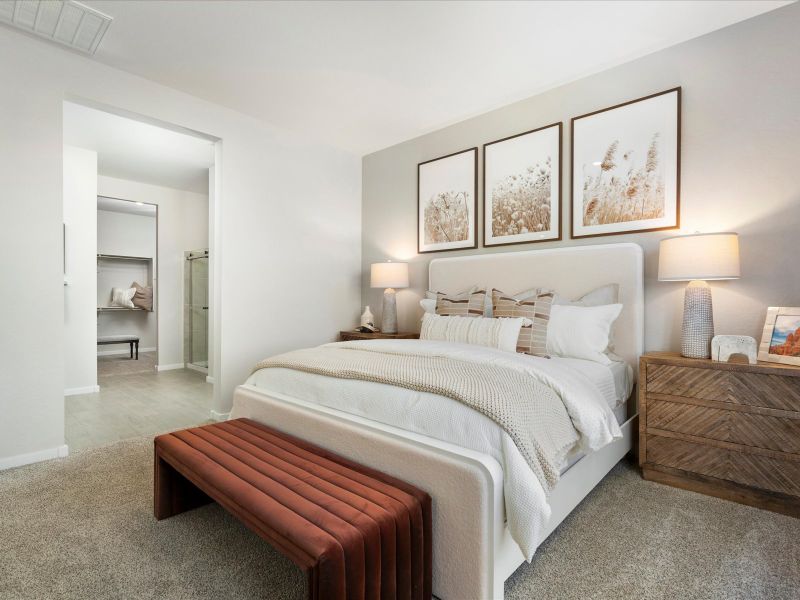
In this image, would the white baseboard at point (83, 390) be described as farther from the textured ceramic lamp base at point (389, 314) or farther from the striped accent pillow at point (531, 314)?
the striped accent pillow at point (531, 314)

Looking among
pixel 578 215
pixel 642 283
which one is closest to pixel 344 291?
pixel 578 215

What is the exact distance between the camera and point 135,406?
151 inches

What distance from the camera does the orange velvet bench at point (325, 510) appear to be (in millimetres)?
1080

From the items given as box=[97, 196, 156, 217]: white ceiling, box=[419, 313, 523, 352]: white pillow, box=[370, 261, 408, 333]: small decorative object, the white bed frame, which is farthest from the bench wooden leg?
box=[97, 196, 156, 217]: white ceiling

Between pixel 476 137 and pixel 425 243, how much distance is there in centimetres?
106

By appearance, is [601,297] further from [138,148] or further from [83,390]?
[83,390]

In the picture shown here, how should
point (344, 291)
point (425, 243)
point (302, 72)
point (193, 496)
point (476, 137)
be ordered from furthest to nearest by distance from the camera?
1. point (344, 291)
2. point (425, 243)
3. point (476, 137)
4. point (302, 72)
5. point (193, 496)

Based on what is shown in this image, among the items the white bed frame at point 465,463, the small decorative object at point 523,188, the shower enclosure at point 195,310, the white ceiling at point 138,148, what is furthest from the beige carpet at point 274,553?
the shower enclosure at point 195,310

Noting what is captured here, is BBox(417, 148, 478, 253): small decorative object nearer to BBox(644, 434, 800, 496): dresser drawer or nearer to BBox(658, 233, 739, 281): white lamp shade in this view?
BBox(658, 233, 739, 281): white lamp shade

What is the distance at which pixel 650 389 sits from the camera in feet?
7.48

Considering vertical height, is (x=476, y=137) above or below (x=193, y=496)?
above

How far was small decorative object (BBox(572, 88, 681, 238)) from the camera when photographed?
2609mm

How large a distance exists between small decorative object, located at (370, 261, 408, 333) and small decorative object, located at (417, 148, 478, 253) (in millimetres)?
344

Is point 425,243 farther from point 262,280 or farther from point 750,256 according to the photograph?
point 750,256
